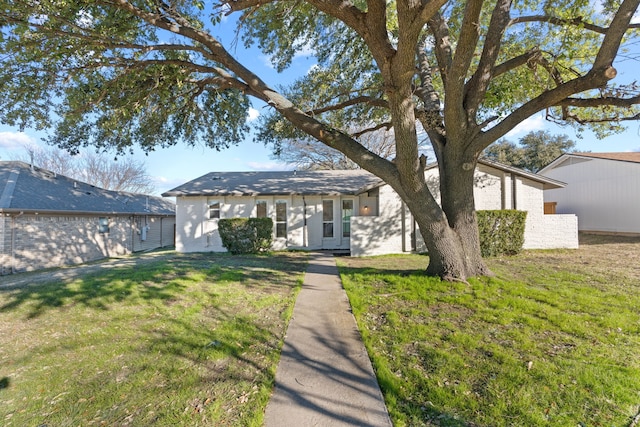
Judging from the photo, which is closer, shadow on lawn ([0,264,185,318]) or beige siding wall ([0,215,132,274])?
shadow on lawn ([0,264,185,318])

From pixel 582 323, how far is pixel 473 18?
514 centimetres

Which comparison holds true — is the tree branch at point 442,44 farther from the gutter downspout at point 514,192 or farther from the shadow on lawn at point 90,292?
the shadow on lawn at point 90,292

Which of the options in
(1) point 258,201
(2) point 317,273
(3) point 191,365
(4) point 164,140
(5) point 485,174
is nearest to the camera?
(3) point 191,365

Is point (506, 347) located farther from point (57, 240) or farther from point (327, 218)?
point (57, 240)

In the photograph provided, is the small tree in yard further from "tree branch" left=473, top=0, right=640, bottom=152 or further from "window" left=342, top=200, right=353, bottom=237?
"window" left=342, top=200, right=353, bottom=237

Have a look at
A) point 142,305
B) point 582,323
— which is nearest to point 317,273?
point 142,305

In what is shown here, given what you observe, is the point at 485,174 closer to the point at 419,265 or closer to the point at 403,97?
the point at 419,265

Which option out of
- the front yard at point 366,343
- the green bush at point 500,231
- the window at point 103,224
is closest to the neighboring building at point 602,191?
the green bush at point 500,231

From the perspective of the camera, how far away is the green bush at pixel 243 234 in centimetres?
1212

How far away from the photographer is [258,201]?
1369 cm

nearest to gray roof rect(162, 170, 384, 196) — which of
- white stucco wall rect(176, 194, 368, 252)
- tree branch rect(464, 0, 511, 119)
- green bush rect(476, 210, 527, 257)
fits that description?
white stucco wall rect(176, 194, 368, 252)

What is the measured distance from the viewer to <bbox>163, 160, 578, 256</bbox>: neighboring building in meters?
11.4

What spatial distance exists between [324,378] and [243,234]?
965 centimetres

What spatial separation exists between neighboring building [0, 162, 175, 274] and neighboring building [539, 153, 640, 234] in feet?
90.1
